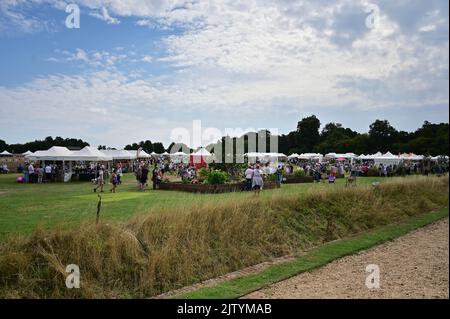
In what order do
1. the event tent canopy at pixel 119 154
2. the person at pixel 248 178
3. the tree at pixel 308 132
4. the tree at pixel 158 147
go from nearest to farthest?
the person at pixel 248 178 → the event tent canopy at pixel 119 154 → the tree at pixel 158 147 → the tree at pixel 308 132

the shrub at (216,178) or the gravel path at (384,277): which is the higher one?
the shrub at (216,178)

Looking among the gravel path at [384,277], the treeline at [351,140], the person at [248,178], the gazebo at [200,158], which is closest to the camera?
the gravel path at [384,277]

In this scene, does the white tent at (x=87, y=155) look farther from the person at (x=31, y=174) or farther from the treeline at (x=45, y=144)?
the treeline at (x=45, y=144)

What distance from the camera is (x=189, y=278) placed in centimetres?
841

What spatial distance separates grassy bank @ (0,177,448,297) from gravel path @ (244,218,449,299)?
1.83 m

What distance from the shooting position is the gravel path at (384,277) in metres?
7.31

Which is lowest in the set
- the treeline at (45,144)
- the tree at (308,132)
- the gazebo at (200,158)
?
the gazebo at (200,158)

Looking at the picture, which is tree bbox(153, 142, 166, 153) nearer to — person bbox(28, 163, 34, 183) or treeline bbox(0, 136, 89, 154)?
treeline bbox(0, 136, 89, 154)

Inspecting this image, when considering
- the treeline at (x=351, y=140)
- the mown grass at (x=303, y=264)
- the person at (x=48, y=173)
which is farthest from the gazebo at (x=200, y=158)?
the treeline at (x=351, y=140)

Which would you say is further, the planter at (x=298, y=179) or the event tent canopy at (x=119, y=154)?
the event tent canopy at (x=119, y=154)

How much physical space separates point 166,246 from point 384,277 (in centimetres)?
475

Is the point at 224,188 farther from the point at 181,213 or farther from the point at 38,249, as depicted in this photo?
the point at 38,249

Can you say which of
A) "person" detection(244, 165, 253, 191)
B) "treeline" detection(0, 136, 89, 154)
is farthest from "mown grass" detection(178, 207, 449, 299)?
"treeline" detection(0, 136, 89, 154)

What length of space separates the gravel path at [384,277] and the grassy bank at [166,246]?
183cm
